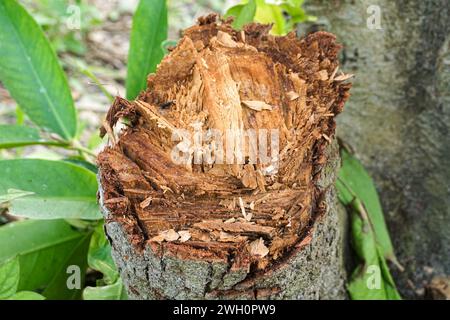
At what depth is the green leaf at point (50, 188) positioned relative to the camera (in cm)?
110

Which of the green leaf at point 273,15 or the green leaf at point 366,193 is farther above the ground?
the green leaf at point 273,15

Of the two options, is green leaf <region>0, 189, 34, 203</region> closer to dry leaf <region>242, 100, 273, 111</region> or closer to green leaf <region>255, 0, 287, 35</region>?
dry leaf <region>242, 100, 273, 111</region>

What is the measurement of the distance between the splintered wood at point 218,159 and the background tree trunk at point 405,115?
0.47 m

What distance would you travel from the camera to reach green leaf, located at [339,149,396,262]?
1363 millimetres

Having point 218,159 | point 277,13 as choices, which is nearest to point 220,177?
point 218,159

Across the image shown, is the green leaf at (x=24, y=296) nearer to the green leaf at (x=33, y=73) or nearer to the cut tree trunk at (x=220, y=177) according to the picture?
the cut tree trunk at (x=220, y=177)

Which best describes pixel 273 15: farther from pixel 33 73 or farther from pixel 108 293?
pixel 108 293

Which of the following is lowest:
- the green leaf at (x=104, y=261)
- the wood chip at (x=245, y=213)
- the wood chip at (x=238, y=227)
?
the green leaf at (x=104, y=261)

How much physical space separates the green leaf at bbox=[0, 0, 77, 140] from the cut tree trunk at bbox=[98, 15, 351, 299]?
0.45m

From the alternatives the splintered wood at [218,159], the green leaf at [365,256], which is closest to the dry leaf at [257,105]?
the splintered wood at [218,159]

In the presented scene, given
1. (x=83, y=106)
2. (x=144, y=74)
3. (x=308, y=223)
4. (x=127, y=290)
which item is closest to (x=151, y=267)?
(x=127, y=290)

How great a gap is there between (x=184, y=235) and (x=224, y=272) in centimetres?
9

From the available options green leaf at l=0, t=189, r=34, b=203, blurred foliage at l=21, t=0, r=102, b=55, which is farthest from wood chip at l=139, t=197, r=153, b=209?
blurred foliage at l=21, t=0, r=102, b=55

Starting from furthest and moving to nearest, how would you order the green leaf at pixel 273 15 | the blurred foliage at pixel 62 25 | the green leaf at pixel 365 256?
1. the blurred foliage at pixel 62 25
2. the green leaf at pixel 273 15
3. the green leaf at pixel 365 256
